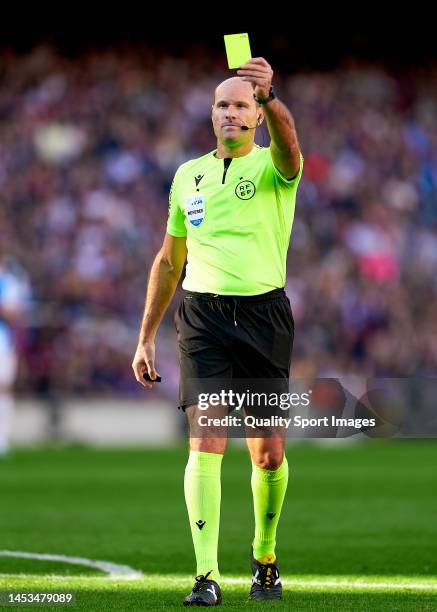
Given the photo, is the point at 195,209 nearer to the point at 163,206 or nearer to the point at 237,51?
the point at 237,51

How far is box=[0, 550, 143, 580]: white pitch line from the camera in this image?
7.25m

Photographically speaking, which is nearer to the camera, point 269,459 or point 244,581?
point 269,459

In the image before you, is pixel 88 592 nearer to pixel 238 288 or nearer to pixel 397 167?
pixel 238 288

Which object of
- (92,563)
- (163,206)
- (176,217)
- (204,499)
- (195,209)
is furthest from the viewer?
(163,206)

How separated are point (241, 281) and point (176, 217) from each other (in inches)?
19.1

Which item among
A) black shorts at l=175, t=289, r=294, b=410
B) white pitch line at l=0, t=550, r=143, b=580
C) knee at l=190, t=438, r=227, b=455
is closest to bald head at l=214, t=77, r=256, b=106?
black shorts at l=175, t=289, r=294, b=410

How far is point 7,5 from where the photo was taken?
27.6 m

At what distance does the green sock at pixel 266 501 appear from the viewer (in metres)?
6.42

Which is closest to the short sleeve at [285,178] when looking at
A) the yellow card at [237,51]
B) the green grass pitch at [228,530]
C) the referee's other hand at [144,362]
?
the yellow card at [237,51]

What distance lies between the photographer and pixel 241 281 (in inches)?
250

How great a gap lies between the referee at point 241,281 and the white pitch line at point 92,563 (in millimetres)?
1037

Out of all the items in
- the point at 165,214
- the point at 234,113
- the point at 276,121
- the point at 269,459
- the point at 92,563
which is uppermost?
the point at 165,214

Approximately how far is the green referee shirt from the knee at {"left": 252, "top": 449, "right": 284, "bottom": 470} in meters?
0.72

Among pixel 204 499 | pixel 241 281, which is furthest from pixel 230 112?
pixel 204 499
